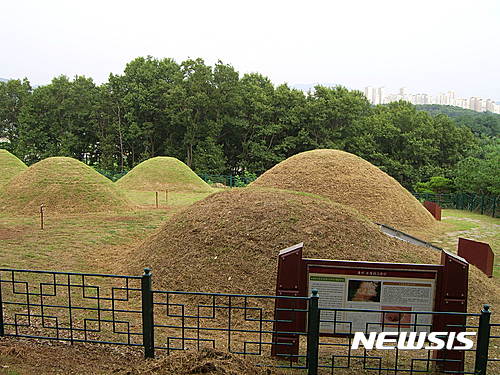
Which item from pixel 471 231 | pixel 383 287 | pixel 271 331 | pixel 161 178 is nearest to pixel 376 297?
pixel 383 287

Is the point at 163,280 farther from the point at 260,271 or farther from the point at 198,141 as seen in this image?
the point at 198,141

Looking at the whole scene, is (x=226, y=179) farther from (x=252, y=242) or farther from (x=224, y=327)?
(x=224, y=327)

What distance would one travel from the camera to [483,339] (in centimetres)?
451

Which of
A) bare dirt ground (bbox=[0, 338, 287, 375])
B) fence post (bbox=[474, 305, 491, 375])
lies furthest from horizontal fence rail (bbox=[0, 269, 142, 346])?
fence post (bbox=[474, 305, 491, 375])

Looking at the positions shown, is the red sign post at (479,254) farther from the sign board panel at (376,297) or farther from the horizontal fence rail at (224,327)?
the sign board panel at (376,297)

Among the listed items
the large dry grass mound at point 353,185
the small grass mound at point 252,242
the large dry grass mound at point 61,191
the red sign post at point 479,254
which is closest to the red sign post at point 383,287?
the small grass mound at point 252,242

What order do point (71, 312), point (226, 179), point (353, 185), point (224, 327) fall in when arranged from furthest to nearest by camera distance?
point (226, 179) → point (353, 185) → point (224, 327) → point (71, 312)

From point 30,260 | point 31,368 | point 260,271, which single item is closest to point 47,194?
point 30,260

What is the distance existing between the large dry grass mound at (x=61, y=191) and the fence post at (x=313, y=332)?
1445 centimetres

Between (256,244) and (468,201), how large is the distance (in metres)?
22.2

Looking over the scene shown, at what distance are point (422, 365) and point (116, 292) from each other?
517 cm

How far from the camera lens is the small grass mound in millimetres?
7836

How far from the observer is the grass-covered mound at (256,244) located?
7.84 m

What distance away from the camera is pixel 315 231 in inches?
336
